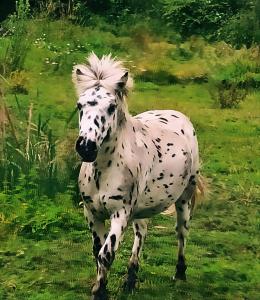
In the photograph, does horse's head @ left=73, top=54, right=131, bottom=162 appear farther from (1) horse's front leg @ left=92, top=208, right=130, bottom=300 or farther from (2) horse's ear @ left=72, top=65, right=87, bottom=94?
(1) horse's front leg @ left=92, top=208, right=130, bottom=300

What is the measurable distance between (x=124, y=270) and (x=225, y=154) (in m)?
4.97

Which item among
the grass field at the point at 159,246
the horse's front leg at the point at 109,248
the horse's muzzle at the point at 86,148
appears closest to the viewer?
the horse's muzzle at the point at 86,148

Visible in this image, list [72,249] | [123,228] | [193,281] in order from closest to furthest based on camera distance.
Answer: [123,228] < [193,281] < [72,249]

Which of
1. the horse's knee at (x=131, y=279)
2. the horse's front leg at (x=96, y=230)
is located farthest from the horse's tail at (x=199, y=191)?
the horse's front leg at (x=96, y=230)

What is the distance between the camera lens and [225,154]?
1192 cm

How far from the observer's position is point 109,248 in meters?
5.80

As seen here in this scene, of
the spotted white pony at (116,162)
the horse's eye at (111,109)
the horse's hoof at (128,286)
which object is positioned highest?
the horse's eye at (111,109)

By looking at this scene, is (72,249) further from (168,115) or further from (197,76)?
(197,76)

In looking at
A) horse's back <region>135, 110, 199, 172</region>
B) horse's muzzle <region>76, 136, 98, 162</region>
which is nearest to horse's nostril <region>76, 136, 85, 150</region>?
horse's muzzle <region>76, 136, 98, 162</region>

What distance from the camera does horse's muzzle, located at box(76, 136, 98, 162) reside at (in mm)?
5465

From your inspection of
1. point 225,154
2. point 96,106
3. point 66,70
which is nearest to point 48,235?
point 96,106

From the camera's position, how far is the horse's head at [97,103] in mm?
5508

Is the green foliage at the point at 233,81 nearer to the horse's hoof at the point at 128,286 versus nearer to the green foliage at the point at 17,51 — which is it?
the green foliage at the point at 17,51

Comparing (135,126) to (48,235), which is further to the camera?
(48,235)
